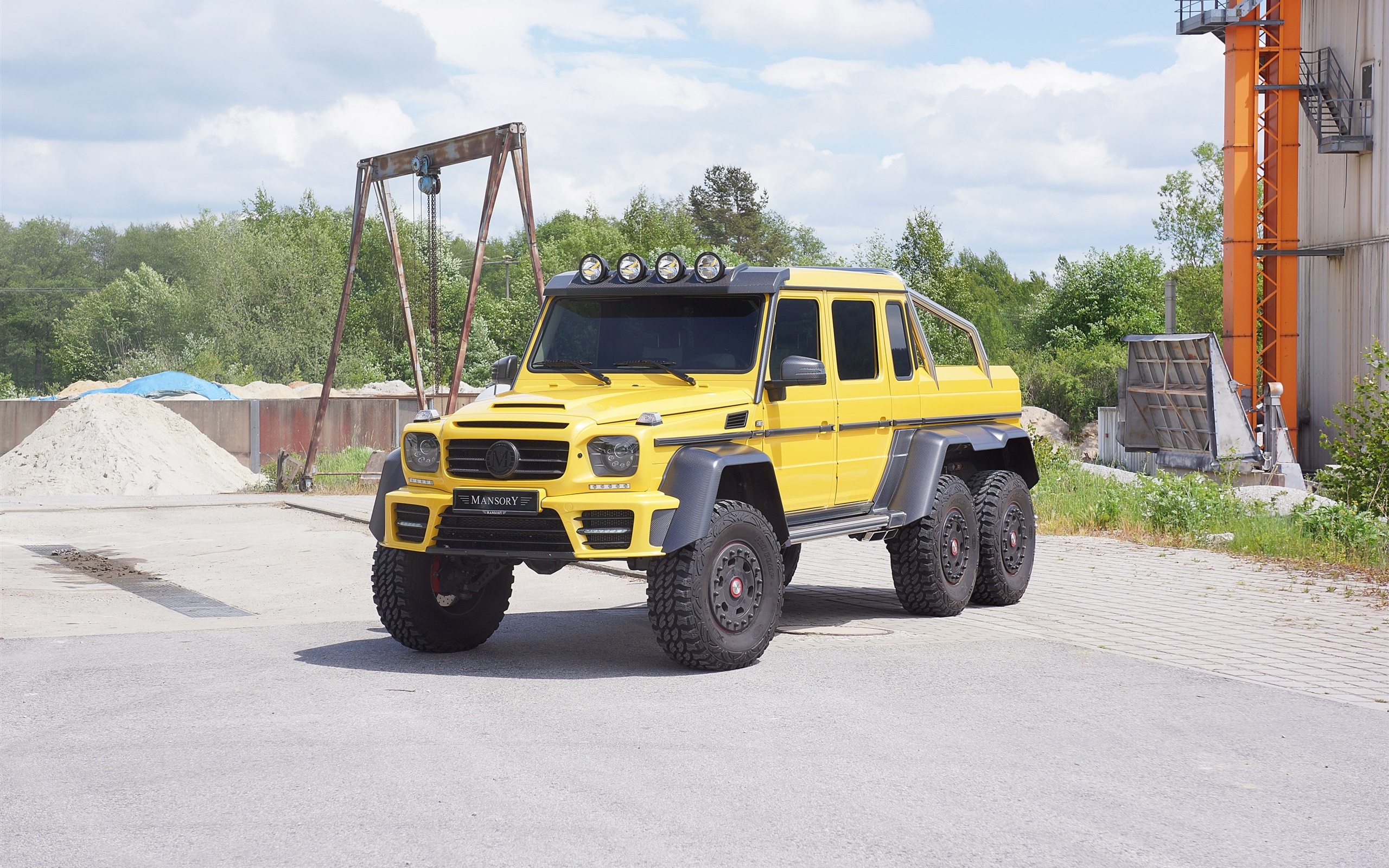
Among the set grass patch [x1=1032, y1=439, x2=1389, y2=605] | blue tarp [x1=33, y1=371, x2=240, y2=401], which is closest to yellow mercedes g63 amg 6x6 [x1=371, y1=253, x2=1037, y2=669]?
grass patch [x1=1032, y1=439, x2=1389, y2=605]

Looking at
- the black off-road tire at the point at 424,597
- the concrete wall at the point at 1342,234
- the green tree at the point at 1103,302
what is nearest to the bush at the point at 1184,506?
the black off-road tire at the point at 424,597

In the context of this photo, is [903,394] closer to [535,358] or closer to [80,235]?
[535,358]

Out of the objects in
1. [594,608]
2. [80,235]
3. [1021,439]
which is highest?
[80,235]

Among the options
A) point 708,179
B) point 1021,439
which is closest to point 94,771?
point 1021,439

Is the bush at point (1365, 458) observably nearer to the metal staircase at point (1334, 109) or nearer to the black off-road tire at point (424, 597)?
the black off-road tire at point (424, 597)

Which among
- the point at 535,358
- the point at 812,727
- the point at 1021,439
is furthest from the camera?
the point at 1021,439

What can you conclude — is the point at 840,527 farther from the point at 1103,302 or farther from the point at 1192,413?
the point at 1103,302

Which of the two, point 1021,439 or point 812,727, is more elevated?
point 1021,439

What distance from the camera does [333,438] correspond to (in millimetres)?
39281

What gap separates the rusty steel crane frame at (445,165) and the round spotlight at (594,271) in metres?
11.1

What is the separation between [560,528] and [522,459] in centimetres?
47

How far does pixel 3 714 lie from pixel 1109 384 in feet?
148

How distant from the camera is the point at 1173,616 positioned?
1005 centimetres

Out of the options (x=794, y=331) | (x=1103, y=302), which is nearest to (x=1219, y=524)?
(x=794, y=331)
